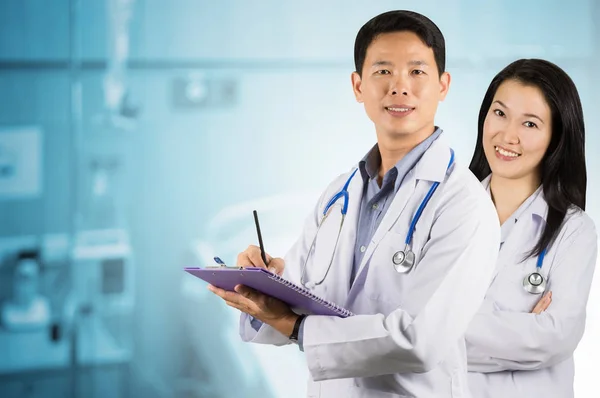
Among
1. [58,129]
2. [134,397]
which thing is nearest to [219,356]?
[134,397]

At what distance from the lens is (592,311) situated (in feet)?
12.6

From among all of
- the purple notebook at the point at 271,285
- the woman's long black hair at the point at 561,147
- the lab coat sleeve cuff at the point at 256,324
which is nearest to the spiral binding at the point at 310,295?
the purple notebook at the point at 271,285

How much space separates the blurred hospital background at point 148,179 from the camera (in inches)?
146

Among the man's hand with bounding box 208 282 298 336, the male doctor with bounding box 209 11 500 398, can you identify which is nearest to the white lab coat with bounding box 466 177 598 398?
the male doctor with bounding box 209 11 500 398

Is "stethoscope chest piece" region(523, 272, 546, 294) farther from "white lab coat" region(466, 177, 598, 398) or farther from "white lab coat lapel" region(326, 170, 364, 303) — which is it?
"white lab coat lapel" region(326, 170, 364, 303)

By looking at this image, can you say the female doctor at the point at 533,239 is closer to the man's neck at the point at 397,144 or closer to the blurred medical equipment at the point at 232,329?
the man's neck at the point at 397,144

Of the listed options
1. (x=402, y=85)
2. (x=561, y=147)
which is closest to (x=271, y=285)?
(x=402, y=85)

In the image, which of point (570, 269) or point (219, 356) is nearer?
point (570, 269)

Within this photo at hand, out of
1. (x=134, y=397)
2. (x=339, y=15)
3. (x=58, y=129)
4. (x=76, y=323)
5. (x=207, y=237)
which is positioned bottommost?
(x=134, y=397)

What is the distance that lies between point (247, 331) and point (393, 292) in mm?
416

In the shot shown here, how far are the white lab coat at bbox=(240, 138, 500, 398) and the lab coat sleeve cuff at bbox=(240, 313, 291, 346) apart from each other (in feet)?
0.05

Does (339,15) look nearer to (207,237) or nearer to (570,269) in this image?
(207,237)

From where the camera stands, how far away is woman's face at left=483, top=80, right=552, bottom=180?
220cm

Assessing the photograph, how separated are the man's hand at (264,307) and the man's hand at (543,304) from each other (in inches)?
32.8
